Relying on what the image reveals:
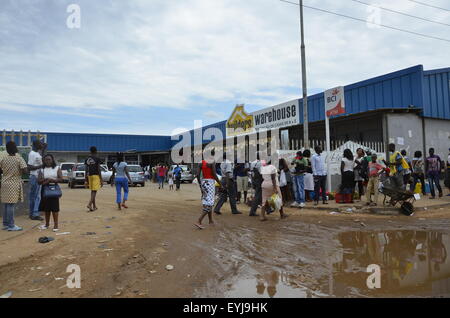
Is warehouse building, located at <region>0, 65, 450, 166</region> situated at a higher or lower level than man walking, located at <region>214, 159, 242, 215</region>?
higher

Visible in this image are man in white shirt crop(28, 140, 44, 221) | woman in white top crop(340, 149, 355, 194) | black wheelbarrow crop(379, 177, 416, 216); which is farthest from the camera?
woman in white top crop(340, 149, 355, 194)

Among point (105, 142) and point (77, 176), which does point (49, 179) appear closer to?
point (77, 176)

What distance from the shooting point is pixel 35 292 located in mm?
4035

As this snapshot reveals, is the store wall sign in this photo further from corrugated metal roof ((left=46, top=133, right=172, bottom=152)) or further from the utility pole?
corrugated metal roof ((left=46, top=133, right=172, bottom=152))

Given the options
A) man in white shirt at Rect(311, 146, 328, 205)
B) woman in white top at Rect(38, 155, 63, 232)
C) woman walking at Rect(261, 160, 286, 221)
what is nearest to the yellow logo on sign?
man in white shirt at Rect(311, 146, 328, 205)

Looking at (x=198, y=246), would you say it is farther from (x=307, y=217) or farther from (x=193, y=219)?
(x=307, y=217)

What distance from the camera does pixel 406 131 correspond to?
51.4 ft

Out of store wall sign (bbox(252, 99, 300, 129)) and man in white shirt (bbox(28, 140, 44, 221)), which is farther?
store wall sign (bbox(252, 99, 300, 129))

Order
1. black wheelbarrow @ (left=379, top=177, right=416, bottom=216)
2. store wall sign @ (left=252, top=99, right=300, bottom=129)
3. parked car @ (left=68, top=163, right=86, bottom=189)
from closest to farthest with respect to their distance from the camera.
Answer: black wheelbarrow @ (left=379, top=177, right=416, bottom=216)
store wall sign @ (left=252, top=99, right=300, bottom=129)
parked car @ (left=68, top=163, right=86, bottom=189)

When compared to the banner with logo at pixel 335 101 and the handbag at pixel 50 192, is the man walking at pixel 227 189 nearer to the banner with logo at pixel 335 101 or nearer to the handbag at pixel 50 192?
the handbag at pixel 50 192

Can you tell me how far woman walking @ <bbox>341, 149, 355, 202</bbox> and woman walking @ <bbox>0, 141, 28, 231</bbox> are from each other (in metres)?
8.82

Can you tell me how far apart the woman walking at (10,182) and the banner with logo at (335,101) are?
32.6 ft

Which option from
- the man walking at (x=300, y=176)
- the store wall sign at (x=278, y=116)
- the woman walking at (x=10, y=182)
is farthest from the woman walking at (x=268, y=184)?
the store wall sign at (x=278, y=116)

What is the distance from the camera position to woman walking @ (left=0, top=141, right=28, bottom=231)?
292 inches
